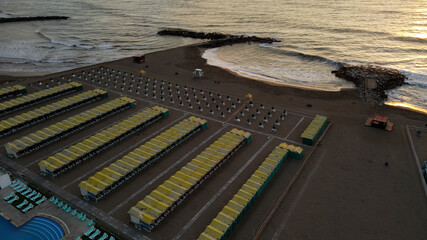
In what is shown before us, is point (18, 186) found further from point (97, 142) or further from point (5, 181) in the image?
point (97, 142)

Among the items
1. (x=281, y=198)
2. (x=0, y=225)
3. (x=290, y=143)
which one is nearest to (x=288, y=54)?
(x=290, y=143)

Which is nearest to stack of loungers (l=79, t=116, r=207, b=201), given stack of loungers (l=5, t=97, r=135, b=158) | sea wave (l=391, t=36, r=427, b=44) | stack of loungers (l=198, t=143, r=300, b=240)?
stack of loungers (l=198, t=143, r=300, b=240)

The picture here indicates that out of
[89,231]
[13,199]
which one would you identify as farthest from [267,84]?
[13,199]

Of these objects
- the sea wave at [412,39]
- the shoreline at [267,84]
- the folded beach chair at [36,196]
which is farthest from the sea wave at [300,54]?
the folded beach chair at [36,196]

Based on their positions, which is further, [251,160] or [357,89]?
[357,89]

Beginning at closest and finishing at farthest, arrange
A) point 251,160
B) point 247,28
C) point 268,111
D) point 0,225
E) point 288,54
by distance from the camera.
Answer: point 0,225
point 251,160
point 268,111
point 288,54
point 247,28

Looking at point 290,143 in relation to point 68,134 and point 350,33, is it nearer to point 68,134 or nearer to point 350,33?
point 68,134

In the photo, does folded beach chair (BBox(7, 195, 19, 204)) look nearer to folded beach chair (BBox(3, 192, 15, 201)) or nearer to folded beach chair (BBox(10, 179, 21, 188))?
folded beach chair (BBox(3, 192, 15, 201))
